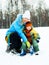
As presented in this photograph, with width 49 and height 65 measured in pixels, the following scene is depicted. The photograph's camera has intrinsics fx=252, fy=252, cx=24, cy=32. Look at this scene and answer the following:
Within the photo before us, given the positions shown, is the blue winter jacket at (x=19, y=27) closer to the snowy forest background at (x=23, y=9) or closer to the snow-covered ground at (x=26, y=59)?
the snow-covered ground at (x=26, y=59)

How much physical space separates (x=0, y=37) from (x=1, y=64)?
2.40 metres

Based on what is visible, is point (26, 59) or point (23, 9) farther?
point (23, 9)

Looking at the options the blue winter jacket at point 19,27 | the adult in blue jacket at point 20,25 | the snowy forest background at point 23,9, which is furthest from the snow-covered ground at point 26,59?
the snowy forest background at point 23,9

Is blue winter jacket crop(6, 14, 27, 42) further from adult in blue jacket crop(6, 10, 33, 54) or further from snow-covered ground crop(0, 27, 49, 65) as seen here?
snow-covered ground crop(0, 27, 49, 65)

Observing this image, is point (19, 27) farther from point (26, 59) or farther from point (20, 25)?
point (26, 59)

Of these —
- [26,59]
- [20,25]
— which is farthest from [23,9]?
[26,59]

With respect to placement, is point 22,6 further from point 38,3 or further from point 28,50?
point 28,50

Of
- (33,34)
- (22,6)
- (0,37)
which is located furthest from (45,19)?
(33,34)

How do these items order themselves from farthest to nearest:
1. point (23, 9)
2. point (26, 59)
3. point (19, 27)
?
point (23, 9), point (19, 27), point (26, 59)

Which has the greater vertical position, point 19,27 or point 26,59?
point 19,27

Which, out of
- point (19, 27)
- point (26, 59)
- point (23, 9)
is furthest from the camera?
point (23, 9)

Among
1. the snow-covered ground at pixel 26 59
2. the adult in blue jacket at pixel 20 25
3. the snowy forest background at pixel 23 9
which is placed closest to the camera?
the snow-covered ground at pixel 26 59

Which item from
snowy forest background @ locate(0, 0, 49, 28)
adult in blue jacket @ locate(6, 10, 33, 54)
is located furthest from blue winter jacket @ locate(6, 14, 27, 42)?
snowy forest background @ locate(0, 0, 49, 28)

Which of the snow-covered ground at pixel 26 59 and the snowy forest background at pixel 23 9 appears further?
the snowy forest background at pixel 23 9
